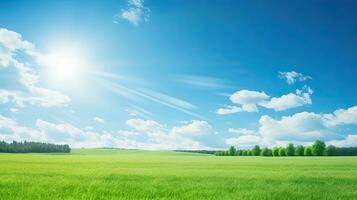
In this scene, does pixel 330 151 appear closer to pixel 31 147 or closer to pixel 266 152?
pixel 266 152

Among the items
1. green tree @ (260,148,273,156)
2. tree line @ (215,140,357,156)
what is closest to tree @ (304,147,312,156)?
tree line @ (215,140,357,156)

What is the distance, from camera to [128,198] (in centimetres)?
1544

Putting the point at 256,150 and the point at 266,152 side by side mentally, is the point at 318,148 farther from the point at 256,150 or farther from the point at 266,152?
the point at 256,150

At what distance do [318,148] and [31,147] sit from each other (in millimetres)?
95238

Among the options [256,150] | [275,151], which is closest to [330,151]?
[275,151]

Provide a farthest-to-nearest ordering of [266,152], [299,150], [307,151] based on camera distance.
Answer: [266,152], [299,150], [307,151]

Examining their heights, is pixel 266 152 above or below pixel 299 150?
below

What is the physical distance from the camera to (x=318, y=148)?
11912 centimetres

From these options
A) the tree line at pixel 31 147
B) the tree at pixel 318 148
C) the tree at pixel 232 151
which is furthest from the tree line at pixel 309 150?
the tree line at pixel 31 147

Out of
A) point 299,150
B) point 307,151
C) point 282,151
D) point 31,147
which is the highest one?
point 299,150

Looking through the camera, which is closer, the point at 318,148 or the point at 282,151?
the point at 318,148

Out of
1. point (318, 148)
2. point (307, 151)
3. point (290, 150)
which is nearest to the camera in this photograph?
point (318, 148)

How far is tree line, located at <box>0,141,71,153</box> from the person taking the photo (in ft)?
465

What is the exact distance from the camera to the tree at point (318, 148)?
119 metres
